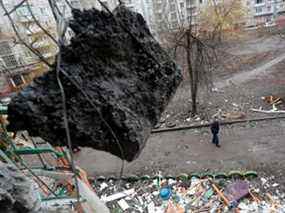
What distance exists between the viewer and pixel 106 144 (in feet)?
5.80

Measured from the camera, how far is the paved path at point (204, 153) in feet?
29.6

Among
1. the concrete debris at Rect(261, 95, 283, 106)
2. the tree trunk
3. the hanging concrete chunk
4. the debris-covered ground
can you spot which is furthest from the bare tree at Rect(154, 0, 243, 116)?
the hanging concrete chunk

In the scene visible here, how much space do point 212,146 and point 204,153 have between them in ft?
1.56

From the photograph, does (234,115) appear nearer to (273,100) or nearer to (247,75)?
(273,100)

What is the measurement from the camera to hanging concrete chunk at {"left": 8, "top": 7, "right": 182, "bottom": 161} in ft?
5.51

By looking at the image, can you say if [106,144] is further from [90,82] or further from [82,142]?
[90,82]

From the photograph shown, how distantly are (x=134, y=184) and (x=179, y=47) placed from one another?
17.8 ft

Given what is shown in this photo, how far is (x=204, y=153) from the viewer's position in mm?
9672

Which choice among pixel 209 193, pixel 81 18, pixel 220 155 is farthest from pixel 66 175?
pixel 220 155

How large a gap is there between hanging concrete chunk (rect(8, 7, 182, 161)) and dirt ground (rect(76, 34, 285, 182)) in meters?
7.43

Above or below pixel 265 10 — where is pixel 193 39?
above

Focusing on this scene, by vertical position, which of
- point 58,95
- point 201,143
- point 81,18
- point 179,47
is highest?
point 81,18

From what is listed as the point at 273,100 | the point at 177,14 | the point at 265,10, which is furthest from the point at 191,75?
the point at 265,10

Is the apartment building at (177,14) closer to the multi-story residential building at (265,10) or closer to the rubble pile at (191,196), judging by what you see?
the rubble pile at (191,196)
